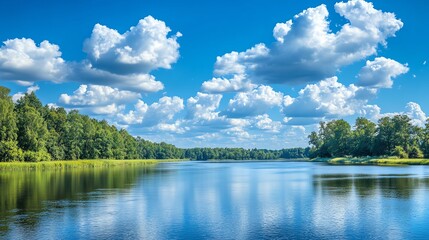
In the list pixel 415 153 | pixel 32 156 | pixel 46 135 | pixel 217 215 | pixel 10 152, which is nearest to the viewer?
pixel 217 215

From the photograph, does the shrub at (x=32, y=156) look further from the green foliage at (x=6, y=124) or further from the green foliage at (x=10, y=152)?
the green foliage at (x=6, y=124)

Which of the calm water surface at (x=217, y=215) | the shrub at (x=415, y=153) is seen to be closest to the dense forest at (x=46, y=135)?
the calm water surface at (x=217, y=215)

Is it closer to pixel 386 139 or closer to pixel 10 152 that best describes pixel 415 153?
pixel 386 139

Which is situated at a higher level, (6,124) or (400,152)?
(6,124)

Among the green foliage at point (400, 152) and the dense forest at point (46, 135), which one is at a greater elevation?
the dense forest at point (46, 135)

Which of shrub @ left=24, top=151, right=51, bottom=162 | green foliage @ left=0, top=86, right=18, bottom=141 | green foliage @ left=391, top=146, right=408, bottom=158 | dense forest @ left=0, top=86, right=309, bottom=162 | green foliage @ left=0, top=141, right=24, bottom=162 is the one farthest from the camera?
Answer: green foliage @ left=391, top=146, right=408, bottom=158

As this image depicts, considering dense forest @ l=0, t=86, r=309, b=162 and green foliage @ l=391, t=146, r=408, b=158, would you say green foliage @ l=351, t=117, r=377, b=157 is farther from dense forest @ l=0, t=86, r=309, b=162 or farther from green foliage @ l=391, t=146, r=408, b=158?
dense forest @ l=0, t=86, r=309, b=162

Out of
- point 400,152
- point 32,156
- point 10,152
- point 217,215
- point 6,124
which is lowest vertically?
point 217,215

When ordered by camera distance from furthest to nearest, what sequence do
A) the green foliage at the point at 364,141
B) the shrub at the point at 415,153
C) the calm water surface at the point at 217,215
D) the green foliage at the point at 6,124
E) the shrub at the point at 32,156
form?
the green foliage at the point at 364,141, the shrub at the point at 415,153, the shrub at the point at 32,156, the green foliage at the point at 6,124, the calm water surface at the point at 217,215

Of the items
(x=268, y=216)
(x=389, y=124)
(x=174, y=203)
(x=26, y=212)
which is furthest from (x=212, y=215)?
(x=389, y=124)

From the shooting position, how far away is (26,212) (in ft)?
101

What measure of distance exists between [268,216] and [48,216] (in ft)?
49.9

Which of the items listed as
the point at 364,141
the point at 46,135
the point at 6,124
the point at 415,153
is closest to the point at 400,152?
the point at 415,153

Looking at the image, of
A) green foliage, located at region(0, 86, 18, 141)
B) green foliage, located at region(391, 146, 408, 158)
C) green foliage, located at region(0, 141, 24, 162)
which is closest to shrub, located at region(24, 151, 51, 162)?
green foliage, located at region(0, 141, 24, 162)
